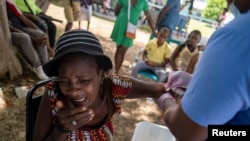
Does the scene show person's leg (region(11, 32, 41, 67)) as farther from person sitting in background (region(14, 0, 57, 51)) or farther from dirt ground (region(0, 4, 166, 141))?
person sitting in background (region(14, 0, 57, 51))

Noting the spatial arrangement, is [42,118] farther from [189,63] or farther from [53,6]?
[53,6]

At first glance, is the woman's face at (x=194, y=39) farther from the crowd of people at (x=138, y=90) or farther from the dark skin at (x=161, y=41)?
the crowd of people at (x=138, y=90)

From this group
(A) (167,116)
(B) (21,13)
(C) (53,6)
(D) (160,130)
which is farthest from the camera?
(C) (53,6)

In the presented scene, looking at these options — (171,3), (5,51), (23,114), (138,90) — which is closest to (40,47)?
(5,51)

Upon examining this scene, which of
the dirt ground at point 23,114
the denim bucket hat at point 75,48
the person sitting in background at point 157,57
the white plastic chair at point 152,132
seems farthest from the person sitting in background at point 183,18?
the denim bucket hat at point 75,48

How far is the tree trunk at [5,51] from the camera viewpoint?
3764 millimetres

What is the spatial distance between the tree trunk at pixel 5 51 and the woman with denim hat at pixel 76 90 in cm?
258

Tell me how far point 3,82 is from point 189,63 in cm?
265

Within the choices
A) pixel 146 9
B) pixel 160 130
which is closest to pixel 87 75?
pixel 160 130

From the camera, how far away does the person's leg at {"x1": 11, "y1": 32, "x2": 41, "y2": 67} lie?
4.02 metres

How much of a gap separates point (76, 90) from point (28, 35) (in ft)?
9.83

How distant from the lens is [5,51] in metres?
3.82

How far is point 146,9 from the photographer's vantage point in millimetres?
4992

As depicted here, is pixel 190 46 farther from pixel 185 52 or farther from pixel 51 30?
pixel 51 30
